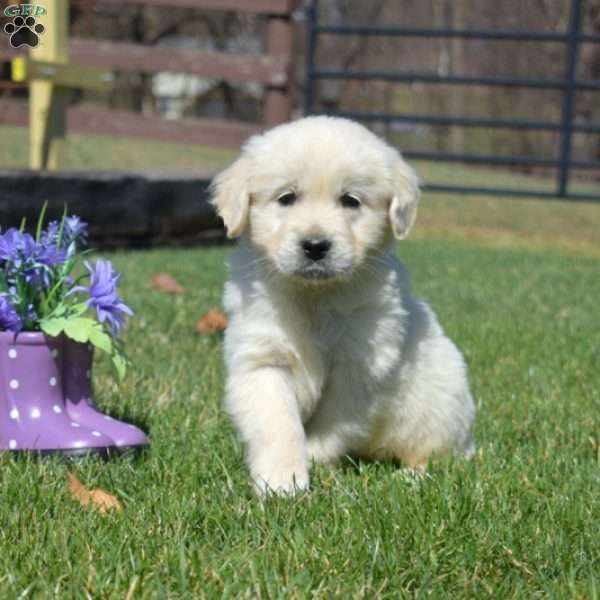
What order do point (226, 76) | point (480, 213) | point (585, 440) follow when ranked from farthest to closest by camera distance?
point (480, 213)
point (226, 76)
point (585, 440)

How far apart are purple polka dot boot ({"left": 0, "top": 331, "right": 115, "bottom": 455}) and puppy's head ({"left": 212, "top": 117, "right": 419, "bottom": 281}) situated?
57 centimetres

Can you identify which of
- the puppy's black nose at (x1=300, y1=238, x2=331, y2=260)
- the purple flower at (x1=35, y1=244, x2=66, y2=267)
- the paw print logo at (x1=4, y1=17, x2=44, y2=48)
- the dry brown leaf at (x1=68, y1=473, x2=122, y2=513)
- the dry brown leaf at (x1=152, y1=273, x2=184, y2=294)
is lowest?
the dry brown leaf at (x1=152, y1=273, x2=184, y2=294)

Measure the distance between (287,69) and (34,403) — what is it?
25.8 ft

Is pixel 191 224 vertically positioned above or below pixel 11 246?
below

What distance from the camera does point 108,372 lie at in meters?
3.88

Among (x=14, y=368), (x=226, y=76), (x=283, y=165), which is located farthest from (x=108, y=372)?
(x=226, y=76)

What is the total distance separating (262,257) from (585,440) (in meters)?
1.09

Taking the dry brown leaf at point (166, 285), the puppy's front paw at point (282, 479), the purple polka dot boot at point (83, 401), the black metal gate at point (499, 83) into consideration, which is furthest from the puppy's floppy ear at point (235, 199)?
the black metal gate at point (499, 83)

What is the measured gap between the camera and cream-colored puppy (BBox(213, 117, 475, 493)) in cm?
270

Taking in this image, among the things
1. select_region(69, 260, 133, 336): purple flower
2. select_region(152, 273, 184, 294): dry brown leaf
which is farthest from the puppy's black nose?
select_region(152, 273, 184, 294): dry brown leaf

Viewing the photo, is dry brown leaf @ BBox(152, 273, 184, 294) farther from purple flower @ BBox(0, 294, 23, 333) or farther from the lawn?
purple flower @ BBox(0, 294, 23, 333)

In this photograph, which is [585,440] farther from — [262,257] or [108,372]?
[108,372]

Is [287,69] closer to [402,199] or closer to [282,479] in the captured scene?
[402,199]

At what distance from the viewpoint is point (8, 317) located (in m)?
2.75
